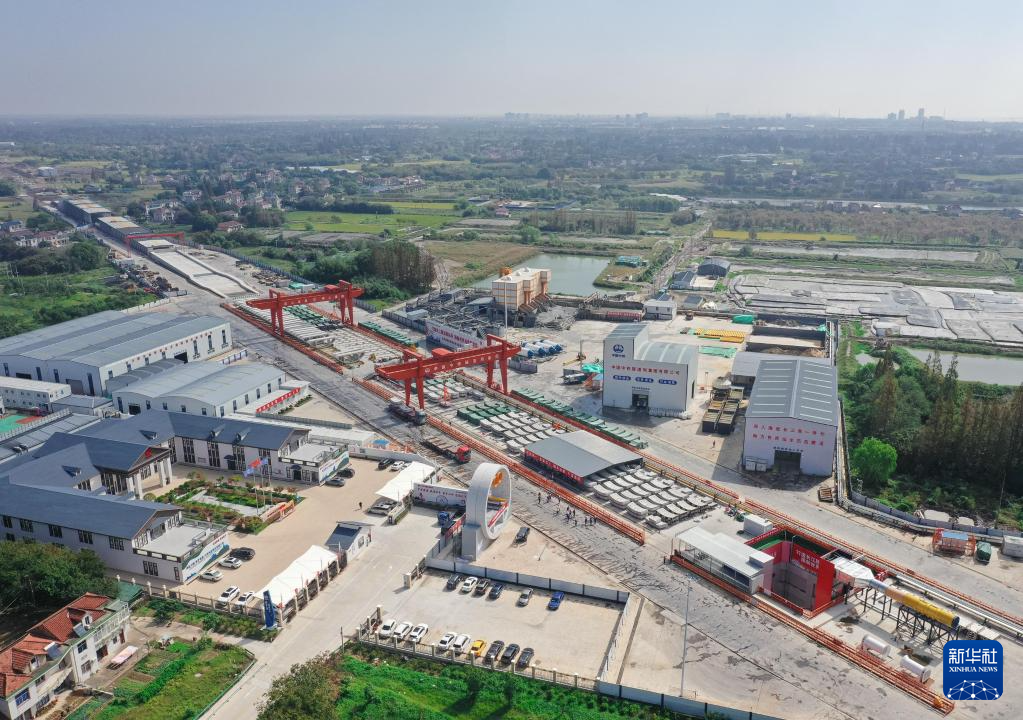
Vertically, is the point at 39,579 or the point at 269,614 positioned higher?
the point at 39,579

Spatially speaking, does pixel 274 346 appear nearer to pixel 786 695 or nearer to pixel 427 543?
pixel 427 543

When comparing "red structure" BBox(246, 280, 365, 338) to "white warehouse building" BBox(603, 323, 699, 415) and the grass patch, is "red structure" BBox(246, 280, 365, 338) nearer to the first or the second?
the grass patch

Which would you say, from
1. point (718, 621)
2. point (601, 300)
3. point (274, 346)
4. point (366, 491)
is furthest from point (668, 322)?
point (718, 621)

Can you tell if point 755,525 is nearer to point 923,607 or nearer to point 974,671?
point 923,607

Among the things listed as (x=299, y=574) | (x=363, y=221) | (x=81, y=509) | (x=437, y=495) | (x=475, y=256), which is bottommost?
(x=437, y=495)

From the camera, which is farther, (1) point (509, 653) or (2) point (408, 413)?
(2) point (408, 413)

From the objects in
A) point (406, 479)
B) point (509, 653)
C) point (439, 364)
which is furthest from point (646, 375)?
point (509, 653)
